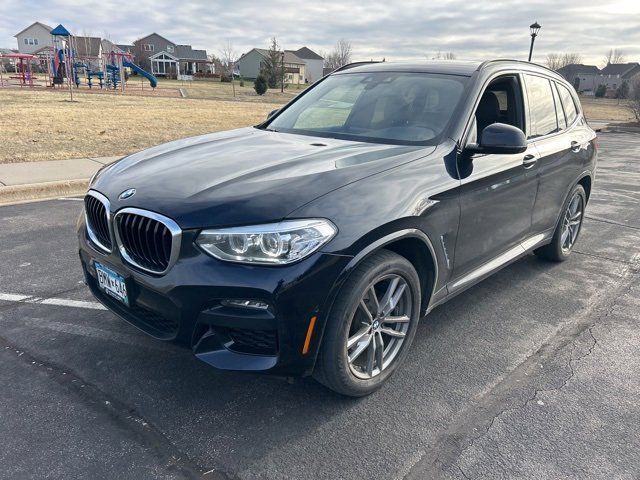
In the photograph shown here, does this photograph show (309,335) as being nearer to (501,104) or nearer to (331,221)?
(331,221)

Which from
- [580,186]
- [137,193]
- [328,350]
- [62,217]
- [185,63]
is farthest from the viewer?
[185,63]

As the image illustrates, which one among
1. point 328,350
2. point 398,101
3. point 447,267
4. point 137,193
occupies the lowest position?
point 328,350

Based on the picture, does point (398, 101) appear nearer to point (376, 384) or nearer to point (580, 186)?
point (376, 384)

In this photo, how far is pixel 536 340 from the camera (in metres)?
3.69

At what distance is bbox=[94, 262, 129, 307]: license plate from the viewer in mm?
2756

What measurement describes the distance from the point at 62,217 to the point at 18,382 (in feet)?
12.6

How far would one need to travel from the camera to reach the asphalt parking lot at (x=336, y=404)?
7.98ft

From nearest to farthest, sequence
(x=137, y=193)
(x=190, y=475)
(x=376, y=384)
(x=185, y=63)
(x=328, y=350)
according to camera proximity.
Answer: (x=190, y=475)
(x=328, y=350)
(x=137, y=193)
(x=376, y=384)
(x=185, y=63)

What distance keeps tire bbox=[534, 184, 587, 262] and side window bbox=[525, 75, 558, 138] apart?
2.55ft

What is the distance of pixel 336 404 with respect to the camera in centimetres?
287

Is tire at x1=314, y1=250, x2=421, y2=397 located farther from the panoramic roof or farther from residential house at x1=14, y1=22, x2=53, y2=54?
residential house at x1=14, y1=22, x2=53, y2=54

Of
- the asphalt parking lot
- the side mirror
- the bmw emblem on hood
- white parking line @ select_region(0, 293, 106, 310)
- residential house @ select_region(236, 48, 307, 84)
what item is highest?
residential house @ select_region(236, 48, 307, 84)

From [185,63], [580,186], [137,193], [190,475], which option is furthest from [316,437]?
[185,63]

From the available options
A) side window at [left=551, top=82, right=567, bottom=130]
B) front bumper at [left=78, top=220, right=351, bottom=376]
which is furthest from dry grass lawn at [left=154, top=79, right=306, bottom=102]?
front bumper at [left=78, top=220, right=351, bottom=376]
